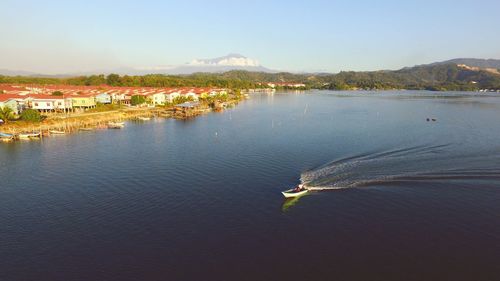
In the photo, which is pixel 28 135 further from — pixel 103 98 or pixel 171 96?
pixel 171 96

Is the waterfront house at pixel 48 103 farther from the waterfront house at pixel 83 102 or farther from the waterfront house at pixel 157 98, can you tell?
the waterfront house at pixel 157 98

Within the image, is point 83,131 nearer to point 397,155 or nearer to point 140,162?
point 140,162

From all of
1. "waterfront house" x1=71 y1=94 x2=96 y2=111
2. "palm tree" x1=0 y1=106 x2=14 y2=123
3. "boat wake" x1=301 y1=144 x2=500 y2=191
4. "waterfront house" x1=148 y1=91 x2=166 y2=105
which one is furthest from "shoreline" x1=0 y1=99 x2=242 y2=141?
"boat wake" x1=301 y1=144 x2=500 y2=191

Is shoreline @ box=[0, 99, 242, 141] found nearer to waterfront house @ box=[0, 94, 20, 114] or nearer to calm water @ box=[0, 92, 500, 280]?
waterfront house @ box=[0, 94, 20, 114]

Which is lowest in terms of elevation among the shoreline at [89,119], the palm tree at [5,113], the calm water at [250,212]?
the calm water at [250,212]

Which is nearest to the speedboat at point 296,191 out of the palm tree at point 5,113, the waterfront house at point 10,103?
the palm tree at point 5,113

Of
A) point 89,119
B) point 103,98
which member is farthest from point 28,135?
point 103,98
